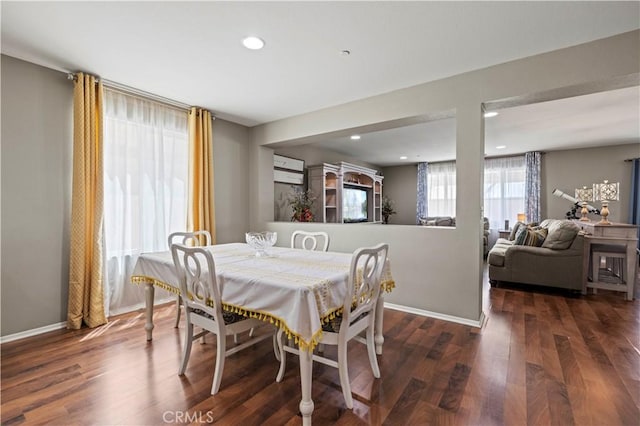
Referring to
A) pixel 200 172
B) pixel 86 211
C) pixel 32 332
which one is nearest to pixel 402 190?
pixel 200 172

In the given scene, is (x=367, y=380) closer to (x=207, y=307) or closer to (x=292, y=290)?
(x=292, y=290)

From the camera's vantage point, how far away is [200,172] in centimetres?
379

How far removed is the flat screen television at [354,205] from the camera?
577 cm


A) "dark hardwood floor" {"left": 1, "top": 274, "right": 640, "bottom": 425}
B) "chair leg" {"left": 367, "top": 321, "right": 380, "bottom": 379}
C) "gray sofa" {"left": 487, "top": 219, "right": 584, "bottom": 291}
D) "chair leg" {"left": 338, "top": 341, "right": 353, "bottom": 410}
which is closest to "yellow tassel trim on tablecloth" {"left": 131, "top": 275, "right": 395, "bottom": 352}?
"chair leg" {"left": 338, "top": 341, "right": 353, "bottom": 410}

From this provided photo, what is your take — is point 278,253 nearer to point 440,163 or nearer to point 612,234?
point 612,234

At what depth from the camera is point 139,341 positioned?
250 centimetres

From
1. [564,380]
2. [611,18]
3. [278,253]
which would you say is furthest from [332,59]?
[564,380]

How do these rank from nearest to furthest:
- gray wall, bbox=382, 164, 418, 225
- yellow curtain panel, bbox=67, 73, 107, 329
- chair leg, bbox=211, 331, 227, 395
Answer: chair leg, bbox=211, 331, 227, 395
yellow curtain panel, bbox=67, 73, 107, 329
gray wall, bbox=382, 164, 418, 225

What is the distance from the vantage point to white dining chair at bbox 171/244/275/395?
1773 millimetres

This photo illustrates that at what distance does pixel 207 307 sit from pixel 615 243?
15.5 ft

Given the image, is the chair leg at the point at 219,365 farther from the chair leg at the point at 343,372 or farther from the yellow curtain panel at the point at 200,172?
the yellow curtain panel at the point at 200,172
